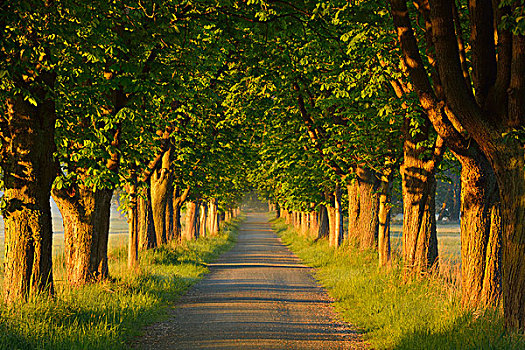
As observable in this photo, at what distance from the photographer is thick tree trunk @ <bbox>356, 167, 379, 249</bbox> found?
23.2 metres

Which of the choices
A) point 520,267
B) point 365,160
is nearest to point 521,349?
point 520,267

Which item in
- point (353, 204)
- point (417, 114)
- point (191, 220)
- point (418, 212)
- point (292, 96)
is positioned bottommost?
point (191, 220)

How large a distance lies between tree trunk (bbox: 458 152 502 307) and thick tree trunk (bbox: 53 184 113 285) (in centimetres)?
838

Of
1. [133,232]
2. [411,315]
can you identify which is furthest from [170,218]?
[411,315]

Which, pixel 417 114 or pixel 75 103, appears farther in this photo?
pixel 417 114

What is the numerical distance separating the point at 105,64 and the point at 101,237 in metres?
4.30

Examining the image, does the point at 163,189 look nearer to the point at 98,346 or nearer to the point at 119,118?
the point at 119,118

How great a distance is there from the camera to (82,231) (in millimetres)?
14273

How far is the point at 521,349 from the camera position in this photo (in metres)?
7.45

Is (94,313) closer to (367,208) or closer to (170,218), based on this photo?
(367,208)

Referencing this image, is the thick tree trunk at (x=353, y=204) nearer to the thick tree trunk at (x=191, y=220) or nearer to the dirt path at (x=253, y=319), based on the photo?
the dirt path at (x=253, y=319)

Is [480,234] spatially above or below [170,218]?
above

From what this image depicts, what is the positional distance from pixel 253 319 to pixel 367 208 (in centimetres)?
1274

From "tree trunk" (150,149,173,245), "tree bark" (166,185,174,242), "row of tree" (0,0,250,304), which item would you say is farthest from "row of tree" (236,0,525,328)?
"tree bark" (166,185,174,242)
